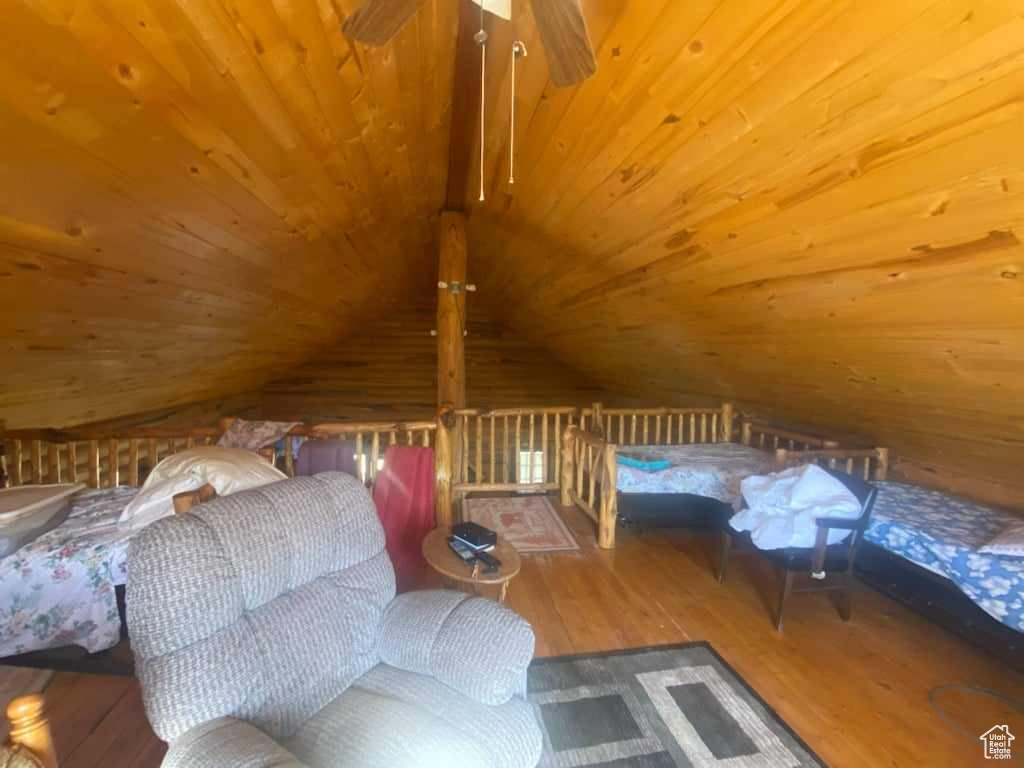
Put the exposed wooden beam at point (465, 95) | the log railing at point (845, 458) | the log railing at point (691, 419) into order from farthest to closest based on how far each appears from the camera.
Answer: the log railing at point (691, 419)
the log railing at point (845, 458)
the exposed wooden beam at point (465, 95)

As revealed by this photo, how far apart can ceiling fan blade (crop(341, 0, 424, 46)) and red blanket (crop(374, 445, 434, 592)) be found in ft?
6.78

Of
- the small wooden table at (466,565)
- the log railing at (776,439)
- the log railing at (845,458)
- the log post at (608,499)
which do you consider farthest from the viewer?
the log railing at (776,439)

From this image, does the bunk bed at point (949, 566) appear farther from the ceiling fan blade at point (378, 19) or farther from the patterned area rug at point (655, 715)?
the ceiling fan blade at point (378, 19)

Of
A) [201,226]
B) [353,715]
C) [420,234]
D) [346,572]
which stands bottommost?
[353,715]

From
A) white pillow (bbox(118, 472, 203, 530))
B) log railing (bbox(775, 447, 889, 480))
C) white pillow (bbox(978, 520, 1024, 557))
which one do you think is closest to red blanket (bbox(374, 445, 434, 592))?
white pillow (bbox(118, 472, 203, 530))

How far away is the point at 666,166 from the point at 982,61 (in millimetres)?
945

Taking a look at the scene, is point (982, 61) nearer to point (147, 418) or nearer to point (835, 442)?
point (835, 442)

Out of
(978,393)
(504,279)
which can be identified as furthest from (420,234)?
(978,393)

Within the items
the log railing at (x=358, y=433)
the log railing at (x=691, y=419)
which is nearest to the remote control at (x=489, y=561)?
the log railing at (x=358, y=433)

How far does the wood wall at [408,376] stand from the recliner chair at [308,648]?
5.09 metres

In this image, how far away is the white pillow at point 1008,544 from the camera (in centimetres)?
202

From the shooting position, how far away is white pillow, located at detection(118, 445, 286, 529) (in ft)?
6.48

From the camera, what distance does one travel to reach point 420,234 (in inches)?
165

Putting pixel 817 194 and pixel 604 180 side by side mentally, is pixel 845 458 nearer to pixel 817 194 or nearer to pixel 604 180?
pixel 817 194
